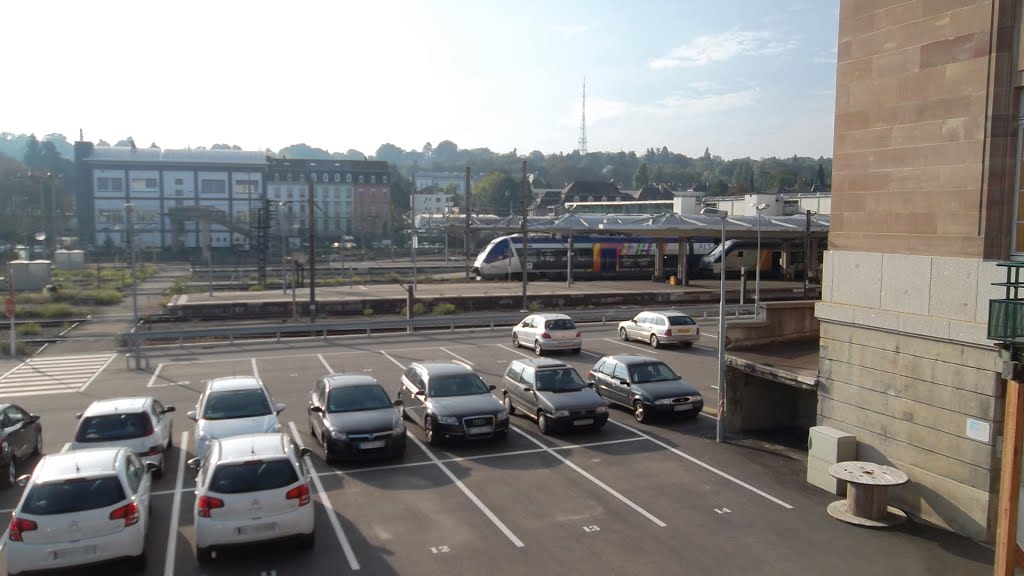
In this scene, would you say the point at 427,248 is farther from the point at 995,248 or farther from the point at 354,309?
the point at 995,248

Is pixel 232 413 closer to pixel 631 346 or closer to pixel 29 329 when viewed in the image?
pixel 631 346

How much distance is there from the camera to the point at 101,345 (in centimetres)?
3200

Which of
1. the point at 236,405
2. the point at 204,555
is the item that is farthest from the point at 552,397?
the point at 204,555

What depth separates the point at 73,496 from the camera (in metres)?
9.25

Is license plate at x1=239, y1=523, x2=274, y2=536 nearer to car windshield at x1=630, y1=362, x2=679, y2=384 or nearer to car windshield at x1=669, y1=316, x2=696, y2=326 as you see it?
car windshield at x1=630, y1=362, x2=679, y2=384

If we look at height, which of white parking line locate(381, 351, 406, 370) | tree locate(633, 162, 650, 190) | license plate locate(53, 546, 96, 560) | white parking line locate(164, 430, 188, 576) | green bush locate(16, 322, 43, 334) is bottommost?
green bush locate(16, 322, 43, 334)

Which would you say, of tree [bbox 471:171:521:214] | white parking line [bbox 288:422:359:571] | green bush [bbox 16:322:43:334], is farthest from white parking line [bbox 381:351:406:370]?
tree [bbox 471:171:521:214]

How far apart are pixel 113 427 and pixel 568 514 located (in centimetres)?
801

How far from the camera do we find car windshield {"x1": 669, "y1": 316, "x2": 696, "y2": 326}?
2891 centimetres

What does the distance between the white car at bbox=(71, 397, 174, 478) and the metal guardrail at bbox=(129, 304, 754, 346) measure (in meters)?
14.5

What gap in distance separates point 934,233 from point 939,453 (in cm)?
350

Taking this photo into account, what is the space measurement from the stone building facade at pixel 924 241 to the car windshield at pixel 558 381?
5.33 meters

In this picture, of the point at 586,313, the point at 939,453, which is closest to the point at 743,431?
the point at 939,453

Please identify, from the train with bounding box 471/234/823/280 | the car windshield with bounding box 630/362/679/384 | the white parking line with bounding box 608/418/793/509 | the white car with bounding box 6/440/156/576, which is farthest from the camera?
the train with bounding box 471/234/823/280
